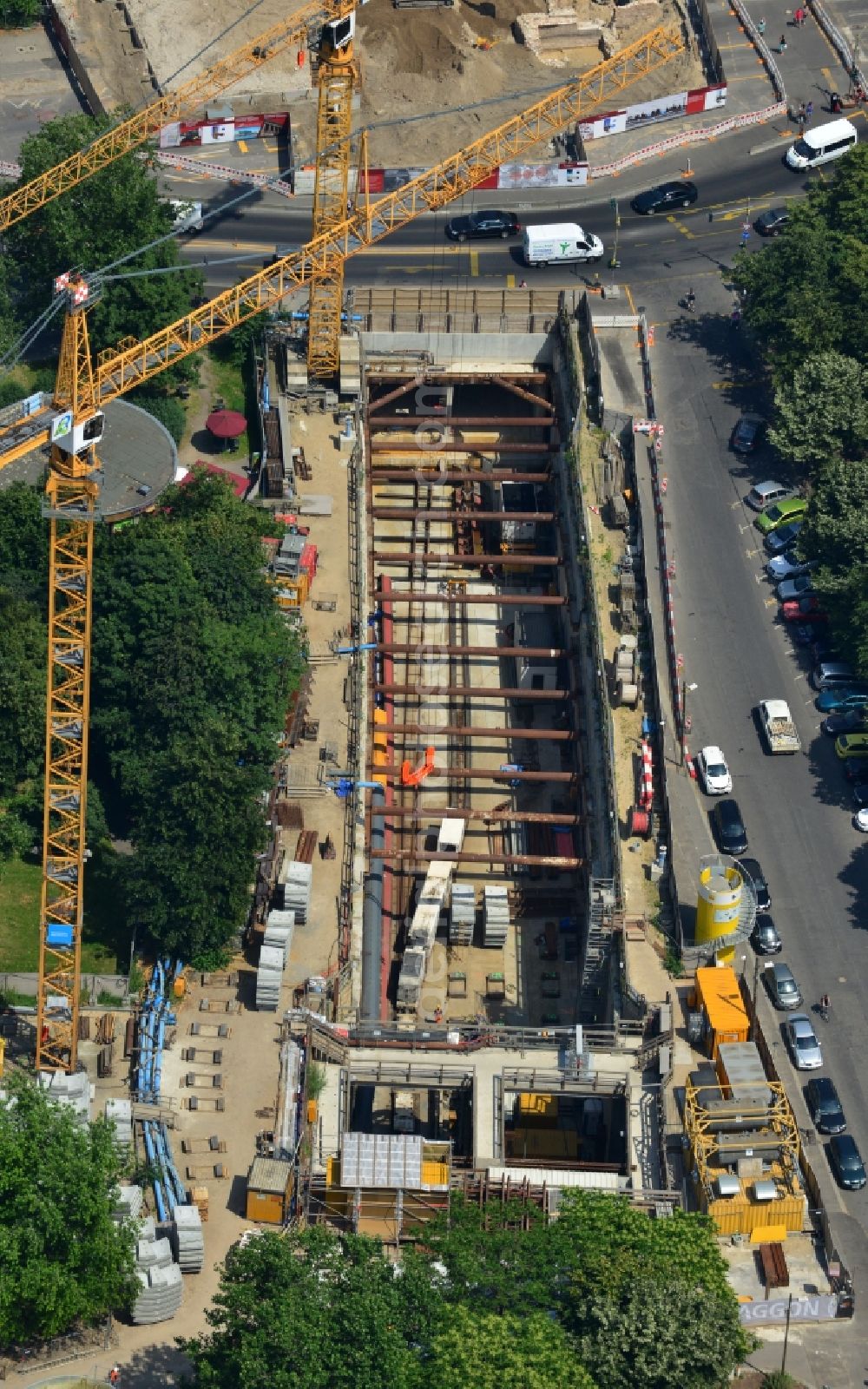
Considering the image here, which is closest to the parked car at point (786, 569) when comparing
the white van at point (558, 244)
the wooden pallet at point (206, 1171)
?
the white van at point (558, 244)

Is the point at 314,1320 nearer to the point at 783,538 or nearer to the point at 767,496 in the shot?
the point at 783,538

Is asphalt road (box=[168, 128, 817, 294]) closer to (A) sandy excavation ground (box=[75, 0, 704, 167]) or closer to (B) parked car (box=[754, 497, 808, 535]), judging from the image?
(A) sandy excavation ground (box=[75, 0, 704, 167])

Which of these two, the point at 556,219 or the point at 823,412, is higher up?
the point at 556,219

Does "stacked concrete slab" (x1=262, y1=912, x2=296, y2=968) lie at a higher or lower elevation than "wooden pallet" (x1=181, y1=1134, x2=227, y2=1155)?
higher

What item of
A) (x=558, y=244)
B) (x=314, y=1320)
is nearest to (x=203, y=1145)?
(x=314, y=1320)

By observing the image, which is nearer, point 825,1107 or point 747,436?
point 825,1107

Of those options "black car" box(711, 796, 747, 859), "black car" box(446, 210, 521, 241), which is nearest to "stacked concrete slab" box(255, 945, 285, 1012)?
"black car" box(711, 796, 747, 859)
